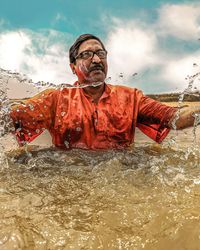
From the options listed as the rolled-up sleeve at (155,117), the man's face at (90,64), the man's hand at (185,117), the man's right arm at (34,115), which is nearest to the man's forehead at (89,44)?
the man's face at (90,64)

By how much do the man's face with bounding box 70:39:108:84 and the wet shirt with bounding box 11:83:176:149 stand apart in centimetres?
21

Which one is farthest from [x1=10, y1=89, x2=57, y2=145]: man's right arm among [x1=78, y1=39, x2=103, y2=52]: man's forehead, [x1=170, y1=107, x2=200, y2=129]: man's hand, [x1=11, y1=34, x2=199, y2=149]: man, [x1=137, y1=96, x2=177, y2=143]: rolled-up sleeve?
[x1=170, y1=107, x2=200, y2=129]: man's hand

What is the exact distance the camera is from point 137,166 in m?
3.89

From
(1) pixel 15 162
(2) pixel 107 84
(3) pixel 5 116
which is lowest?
(1) pixel 15 162

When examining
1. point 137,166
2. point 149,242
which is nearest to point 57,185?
point 137,166

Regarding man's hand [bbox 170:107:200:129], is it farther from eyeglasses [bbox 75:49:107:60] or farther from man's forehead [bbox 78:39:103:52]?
man's forehead [bbox 78:39:103:52]

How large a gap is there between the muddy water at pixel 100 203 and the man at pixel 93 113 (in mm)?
472

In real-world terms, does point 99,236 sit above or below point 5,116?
below

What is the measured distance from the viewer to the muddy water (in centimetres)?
220

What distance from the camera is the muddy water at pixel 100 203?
2199 millimetres

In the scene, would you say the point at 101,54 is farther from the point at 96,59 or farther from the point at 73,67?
the point at 73,67

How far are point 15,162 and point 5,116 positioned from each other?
55cm

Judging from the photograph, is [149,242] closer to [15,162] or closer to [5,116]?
[15,162]

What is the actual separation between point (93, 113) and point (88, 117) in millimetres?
84
